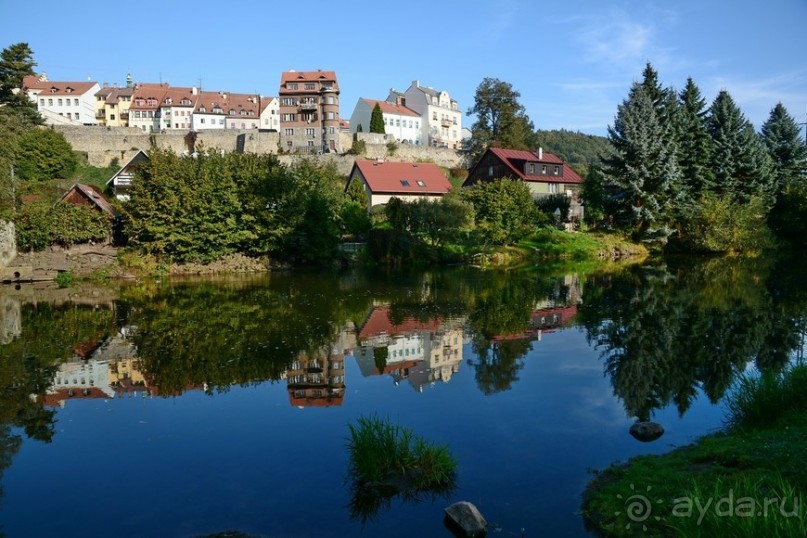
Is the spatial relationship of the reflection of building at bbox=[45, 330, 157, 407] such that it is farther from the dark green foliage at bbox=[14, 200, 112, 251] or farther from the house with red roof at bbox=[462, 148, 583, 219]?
the house with red roof at bbox=[462, 148, 583, 219]

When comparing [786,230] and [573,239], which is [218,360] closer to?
[573,239]

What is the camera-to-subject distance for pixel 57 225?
125ft

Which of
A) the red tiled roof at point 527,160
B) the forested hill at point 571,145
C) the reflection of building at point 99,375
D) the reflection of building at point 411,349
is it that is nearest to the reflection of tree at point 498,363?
the reflection of building at point 411,349

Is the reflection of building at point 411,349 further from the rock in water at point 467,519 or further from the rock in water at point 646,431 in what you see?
the rock in water at point 467,519

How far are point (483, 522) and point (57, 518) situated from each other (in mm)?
6082

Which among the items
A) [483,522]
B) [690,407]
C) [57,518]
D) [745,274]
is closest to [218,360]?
[57,518]

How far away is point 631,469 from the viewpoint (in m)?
8.70

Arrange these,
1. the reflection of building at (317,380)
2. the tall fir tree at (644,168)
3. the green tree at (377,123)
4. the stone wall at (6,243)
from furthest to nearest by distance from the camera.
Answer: the green tree at (377,123), the tall fir tree at (644,168), the stone wall at (6,243), the reflection of building at (317,380)

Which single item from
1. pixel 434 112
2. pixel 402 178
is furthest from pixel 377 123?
pixel 402 178

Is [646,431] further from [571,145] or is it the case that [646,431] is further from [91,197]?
[571,145]

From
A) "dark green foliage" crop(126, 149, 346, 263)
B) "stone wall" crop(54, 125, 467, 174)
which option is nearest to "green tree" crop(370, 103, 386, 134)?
"stone wall" crop(54, 125, 467, 174)

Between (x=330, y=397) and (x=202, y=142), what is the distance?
211 feet

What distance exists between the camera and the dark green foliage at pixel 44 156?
5703 centimetres

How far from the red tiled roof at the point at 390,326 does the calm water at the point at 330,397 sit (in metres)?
0.16
